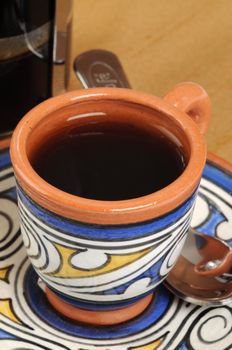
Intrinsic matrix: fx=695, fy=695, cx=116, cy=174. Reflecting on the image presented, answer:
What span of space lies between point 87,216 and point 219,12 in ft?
1.26

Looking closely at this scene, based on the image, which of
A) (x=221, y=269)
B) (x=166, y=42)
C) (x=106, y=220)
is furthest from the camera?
(x=166, y=42)

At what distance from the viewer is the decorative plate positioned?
35 centimetres

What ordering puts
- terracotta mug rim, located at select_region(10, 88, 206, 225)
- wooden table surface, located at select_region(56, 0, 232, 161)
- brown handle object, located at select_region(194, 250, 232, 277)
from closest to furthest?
terracotta mug rim, located at select_region(10, 88, 206, 225) → brown handle object, located at select_region(194, 250, 232, 277) → wooden table surface, located at select_region(56, 0, 232, 161)

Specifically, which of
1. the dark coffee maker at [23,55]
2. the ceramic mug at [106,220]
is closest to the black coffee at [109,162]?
the ceramic mug at [106,220]

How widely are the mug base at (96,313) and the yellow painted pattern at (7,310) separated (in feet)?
0.07

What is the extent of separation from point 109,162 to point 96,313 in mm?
78

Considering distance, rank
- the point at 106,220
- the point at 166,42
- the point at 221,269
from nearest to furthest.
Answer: the point at 106,220, the point at 221,269, the point at 166,42

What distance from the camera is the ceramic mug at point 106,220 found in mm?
303

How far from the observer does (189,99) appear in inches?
14.6

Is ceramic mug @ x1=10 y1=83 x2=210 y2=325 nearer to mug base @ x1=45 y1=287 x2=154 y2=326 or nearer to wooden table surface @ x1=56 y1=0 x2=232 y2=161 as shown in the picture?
mug base @ x1=45 y1=287 x2=154 y2=326

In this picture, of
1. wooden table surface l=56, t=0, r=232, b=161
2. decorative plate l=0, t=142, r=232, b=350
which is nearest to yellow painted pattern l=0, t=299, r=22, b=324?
decorative plate l=0, t=142, r=232, b=350

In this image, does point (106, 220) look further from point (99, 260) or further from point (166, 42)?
point (166, 42)

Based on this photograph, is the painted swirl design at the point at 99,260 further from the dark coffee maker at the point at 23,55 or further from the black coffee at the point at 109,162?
the dark coffee maker at the point at 23,55

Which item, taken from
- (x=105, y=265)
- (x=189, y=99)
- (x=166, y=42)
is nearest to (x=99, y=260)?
(x=105, y=265)
